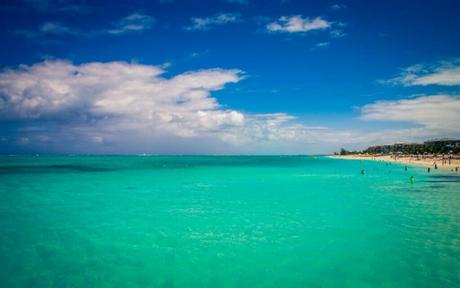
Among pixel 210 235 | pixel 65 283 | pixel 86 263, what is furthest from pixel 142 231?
pixel 65 283

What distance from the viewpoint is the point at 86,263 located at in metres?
13.7

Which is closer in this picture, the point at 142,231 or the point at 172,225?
the point at 142,231

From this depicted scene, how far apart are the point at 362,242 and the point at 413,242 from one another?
2.58 meters

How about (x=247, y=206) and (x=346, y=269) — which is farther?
(x=247, y=206)

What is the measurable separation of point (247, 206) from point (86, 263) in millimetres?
16167

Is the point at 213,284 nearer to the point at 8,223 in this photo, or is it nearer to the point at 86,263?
the point at 86,263

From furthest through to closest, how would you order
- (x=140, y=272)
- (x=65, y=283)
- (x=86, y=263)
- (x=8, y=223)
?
(x=8, y=223)
(x=86, y=263)
(x=140, y=272)
(x=65, y=283)

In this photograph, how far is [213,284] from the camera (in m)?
11.9

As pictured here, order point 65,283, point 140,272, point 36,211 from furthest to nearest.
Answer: point 36,211, point 140,272, point 65,283

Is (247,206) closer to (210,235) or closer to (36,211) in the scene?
(210,235)

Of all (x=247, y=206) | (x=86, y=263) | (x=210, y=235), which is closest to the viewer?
(x=86, y=263)

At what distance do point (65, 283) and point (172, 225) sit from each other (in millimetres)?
9450

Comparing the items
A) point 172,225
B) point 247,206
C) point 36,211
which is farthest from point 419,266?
point 36,211

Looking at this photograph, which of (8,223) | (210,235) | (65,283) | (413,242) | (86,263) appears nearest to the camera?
(65,283)
